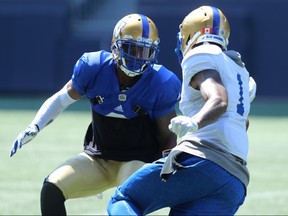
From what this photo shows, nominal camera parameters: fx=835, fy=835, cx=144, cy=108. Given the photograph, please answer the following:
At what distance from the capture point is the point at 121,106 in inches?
203

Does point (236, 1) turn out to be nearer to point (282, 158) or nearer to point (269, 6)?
point (269, 6)

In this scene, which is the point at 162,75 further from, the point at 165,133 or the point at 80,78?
the point at 80,78

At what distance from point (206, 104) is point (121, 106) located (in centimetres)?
146

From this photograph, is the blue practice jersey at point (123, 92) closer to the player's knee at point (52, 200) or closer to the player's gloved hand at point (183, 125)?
the player's knee at point (52, 200)

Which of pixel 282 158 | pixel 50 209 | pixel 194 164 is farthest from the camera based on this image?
pixel 282 158

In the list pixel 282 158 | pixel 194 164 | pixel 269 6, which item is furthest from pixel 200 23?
pixel 269 6

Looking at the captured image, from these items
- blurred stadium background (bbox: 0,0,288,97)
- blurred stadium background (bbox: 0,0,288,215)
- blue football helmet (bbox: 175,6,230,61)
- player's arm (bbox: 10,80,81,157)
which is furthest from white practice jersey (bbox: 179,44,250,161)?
blurred stadium background (bbox: 0,0,288,97)

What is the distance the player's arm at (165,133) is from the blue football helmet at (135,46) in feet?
1.06

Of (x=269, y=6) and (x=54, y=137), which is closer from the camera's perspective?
(x=54, y=137)

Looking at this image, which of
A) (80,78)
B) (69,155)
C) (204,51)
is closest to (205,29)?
(204,51)

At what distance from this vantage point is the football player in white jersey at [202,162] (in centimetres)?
397

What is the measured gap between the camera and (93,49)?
18656 millimetres

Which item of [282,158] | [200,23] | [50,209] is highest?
[200,23]

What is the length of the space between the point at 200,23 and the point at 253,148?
21.9ft
